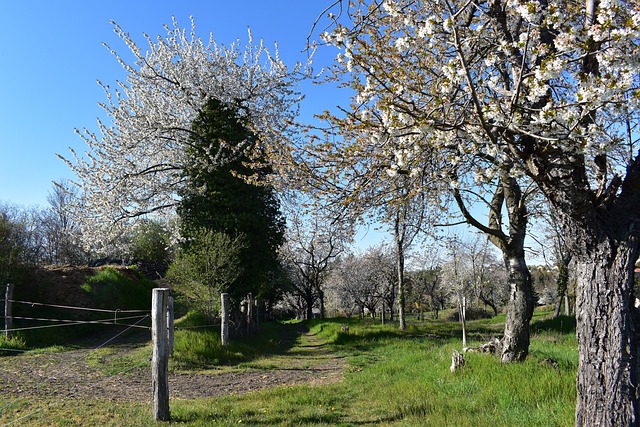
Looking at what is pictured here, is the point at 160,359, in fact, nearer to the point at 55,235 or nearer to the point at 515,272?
the point at 515,272

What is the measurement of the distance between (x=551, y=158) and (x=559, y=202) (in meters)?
0.42

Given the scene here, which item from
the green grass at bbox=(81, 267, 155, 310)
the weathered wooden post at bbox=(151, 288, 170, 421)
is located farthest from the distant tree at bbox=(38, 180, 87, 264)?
the weathered wooden post at bbox=(151, 288, 170, 421)

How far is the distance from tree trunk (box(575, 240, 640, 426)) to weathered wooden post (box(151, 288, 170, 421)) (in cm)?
461

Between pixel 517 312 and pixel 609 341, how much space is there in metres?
4.19

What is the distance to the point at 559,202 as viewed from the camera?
11.8ft

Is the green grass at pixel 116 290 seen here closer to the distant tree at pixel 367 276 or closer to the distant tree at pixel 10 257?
the distant tree at pixel 10 257

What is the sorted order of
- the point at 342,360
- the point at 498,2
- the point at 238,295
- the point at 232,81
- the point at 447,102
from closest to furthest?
the point at 447,102
the point at 498,2
the point at 342,360
the point at 238,295
the point at 232,81

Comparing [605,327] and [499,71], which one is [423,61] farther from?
[605,327]

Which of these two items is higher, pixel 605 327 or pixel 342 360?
pixel 605 327

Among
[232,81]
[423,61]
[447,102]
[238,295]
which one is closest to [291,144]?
[423,61]

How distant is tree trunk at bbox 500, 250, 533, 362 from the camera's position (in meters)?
7.20

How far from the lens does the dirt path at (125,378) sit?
279 inches

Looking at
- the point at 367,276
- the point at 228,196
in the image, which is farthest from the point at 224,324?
the point at 367,276

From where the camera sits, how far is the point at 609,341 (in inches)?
135
